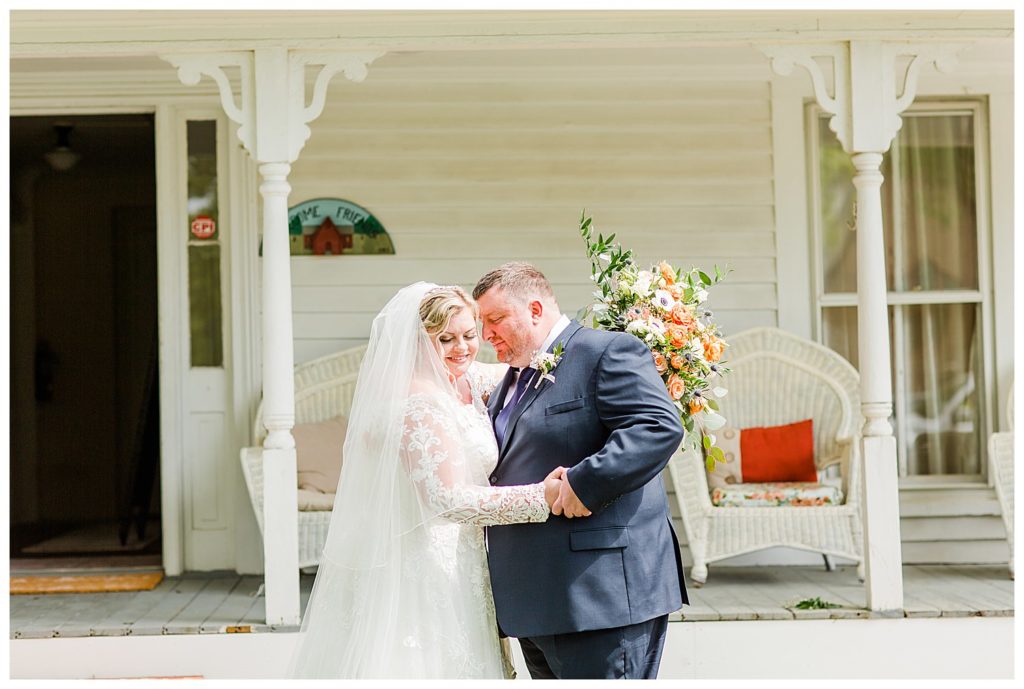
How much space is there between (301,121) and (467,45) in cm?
88

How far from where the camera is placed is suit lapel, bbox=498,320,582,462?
11.0 ft

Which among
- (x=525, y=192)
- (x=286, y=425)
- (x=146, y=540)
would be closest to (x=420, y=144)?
(x=525, y=192)

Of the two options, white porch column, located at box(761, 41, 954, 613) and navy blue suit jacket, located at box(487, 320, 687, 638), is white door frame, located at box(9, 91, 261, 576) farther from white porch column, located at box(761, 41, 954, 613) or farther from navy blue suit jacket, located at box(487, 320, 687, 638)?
navy blue suit jacket, located at box(487, 320, 687, 638)

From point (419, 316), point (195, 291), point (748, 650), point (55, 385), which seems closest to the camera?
point (419, 316)

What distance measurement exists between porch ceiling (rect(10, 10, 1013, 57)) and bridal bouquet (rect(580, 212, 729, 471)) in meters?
2.05

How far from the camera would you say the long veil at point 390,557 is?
3.37m

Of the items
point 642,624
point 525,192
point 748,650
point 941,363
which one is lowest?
point 748,650

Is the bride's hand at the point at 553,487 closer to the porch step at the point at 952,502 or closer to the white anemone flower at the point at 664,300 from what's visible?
the white anemone flower at the point at 664,300

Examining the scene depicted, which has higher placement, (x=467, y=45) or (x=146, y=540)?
(x=467, y=45)

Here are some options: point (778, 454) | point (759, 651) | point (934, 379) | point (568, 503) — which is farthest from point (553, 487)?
point (934, 379)

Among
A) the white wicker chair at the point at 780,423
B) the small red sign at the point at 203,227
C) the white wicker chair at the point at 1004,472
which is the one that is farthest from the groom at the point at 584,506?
the small red sign at the point at 203,227

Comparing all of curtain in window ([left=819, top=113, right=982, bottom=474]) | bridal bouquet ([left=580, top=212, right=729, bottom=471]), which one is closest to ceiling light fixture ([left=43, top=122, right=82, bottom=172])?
curtain in window ([left=819, top=113, right=982, bottom=474])

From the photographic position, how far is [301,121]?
539 centimetres
